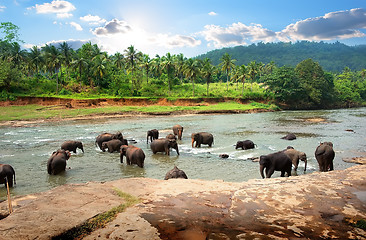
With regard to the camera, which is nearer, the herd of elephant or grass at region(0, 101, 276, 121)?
the herd of elephant

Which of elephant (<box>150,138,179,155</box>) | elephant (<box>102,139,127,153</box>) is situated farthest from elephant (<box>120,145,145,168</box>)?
elephant (<box>102,139,127,153</box>)

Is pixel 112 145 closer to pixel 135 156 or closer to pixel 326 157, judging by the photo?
pixel 135 156

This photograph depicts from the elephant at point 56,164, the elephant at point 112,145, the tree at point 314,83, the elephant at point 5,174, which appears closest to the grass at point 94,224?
the elephant at point 5,174

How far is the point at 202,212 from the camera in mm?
5613

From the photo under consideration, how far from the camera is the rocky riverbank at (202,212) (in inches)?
180

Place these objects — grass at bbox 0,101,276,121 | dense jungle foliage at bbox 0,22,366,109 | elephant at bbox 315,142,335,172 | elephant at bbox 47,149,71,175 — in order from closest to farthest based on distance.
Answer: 1. elephant at bbox 315,142,335,172
2. elephant at bbox 47,149,71,175
3. grass at bbox 0,101,276,121
4. dense jungle foliage at bbox 0,22,366,109

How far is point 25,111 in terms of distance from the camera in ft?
142

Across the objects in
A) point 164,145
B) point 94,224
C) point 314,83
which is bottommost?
point 164,145

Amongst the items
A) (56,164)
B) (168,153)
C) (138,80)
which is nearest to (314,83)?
(138,80)

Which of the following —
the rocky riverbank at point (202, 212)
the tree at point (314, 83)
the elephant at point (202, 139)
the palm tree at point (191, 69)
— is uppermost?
the palm tree at point (191, 69)

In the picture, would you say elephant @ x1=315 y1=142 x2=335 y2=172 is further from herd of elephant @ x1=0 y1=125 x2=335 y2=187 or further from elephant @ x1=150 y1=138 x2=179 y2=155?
elephant @ x1=150 y1=138 x2=179 y2=155

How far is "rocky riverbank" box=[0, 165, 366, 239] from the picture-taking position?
4562 millimetres

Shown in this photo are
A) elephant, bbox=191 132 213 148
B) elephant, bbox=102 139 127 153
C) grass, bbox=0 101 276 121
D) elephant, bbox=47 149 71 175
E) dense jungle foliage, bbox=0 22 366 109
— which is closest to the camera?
elephant, bbox=47 149 71 175

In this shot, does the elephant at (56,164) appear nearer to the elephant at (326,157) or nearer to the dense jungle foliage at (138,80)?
the elephant at (326,157)
